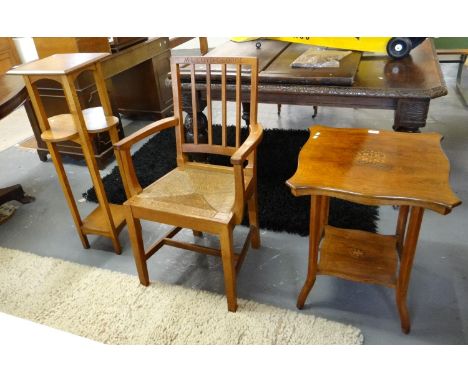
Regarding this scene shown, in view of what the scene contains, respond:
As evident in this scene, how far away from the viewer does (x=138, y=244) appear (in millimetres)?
1722

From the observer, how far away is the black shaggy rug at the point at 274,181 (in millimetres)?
2158

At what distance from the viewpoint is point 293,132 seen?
10.5 feet

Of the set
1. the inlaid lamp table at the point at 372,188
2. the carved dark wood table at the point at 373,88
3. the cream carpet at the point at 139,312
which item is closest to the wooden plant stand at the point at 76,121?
the cream carpet at the point at 139,312

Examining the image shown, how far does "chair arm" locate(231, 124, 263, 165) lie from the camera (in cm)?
141

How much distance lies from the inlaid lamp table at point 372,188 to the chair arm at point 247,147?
0.20 metres

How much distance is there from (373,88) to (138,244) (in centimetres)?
137

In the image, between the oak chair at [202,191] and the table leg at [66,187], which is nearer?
the oak chair at [202,191]

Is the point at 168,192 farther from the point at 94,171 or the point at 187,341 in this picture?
the point at 187,341

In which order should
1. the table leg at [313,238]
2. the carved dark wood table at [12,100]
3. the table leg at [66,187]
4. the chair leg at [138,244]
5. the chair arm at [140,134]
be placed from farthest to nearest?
the carved dark wood table at [12,100], the table leg at [66,187], the chair leg at [138,244], the chair arm at [140,134], the table leg at [313,238]

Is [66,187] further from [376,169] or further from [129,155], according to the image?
[376,169]

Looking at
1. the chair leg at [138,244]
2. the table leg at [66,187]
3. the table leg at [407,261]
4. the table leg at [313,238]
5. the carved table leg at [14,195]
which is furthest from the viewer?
the carved table leg at [14,195]

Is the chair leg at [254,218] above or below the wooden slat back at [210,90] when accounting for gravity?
below

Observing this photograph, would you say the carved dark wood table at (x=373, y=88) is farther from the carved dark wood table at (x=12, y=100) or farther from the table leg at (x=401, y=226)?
the carved dark wood table at (x=12, y=100)

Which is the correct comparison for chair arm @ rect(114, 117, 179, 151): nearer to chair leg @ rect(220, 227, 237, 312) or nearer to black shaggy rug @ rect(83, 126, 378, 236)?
chair leg @ rect(220, 227, 237, 312)
